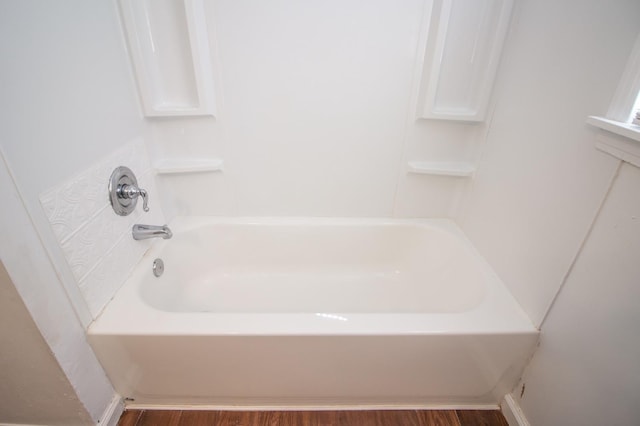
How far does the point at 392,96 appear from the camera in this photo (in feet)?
4.37

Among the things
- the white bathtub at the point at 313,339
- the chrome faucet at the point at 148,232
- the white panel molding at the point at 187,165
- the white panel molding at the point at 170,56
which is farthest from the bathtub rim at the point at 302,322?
the white panel molding at the point at 170,56

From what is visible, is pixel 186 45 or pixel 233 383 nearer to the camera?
pixel 233 383

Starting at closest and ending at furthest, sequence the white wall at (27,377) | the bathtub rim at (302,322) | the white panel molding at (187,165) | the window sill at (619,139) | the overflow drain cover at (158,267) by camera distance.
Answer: the window sill at (619,139) → the white wall at (27,377) → the bathtub rim at (302,322) → the overflow drain cover at (158,267) → the white panel molding at (187,165)

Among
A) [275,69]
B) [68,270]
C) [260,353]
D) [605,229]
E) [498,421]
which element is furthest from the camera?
[275,69]

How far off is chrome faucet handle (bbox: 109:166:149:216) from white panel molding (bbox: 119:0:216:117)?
0.32 metres

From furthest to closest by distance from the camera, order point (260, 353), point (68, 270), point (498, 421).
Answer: point (498, 421) < point (260, 353) < point (68, 270)

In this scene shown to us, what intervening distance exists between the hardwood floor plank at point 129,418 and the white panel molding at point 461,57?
1.68 meters

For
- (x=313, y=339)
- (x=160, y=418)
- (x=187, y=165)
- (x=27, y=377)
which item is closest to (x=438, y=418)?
(x=313, y=339)

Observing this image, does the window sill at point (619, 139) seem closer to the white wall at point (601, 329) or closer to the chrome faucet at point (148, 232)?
Result: the white wall at point (601, 329)

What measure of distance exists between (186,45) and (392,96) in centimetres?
90

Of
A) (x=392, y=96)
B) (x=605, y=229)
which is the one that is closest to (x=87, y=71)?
(x=392, y=96)

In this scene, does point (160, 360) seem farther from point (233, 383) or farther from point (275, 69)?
Result: point (275, 69)

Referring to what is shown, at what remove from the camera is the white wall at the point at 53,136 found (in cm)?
71

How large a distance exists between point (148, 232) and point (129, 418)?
699 mm
